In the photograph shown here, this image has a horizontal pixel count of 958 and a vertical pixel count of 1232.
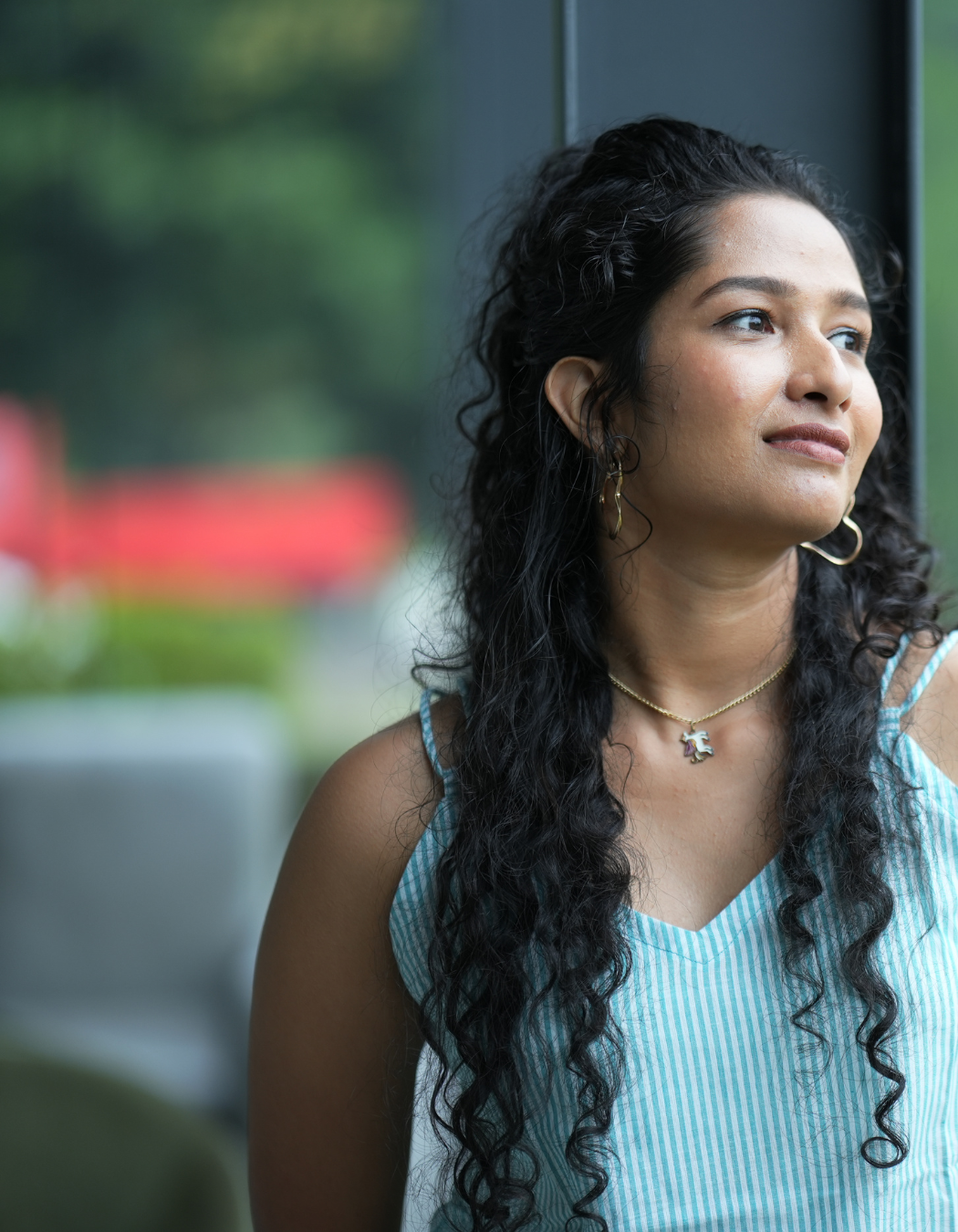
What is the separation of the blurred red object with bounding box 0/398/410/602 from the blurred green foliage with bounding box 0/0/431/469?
0.12 metres

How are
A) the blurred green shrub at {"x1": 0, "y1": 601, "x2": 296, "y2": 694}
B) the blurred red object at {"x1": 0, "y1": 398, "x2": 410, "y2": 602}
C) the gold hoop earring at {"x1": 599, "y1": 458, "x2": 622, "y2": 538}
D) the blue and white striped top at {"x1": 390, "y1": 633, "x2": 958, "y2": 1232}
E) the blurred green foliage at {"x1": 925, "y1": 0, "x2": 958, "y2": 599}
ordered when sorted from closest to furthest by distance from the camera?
1. the blue and white striped top at {"x1": 390, "y1": 633, "x2": 958, "y2": 1232}
2. the gold hoop earring at {"x1": 599, "y1": 458, "x2": 622, "y2": 538}
3. the blurred green foliage at {"x1": 925, "y1": 0, "x2": 958, "y2": 599}
4. the blurred green shrub at {"x1": 0, "y1": 601, "x2": 296, "y2": 694}
5. the blurred red object at {"x1": 0, "y1": 398, "x2": 410, "y2": 602}

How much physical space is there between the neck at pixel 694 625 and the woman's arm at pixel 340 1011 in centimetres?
25

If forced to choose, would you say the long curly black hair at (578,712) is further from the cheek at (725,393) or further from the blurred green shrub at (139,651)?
the blurred green shrub at (139,651)

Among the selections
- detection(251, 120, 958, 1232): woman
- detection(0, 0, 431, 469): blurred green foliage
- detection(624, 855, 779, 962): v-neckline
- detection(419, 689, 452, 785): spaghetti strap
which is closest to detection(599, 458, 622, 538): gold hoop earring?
detection(251, 120, 958, 1232): woman

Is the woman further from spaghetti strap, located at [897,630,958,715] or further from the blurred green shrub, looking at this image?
the blurred green shrub

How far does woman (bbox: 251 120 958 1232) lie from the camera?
1.23 meters

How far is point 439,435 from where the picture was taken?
173 centimetres

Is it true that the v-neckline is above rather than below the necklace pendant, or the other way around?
below

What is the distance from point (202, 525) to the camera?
5988 mm

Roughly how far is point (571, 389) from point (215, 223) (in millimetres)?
4764

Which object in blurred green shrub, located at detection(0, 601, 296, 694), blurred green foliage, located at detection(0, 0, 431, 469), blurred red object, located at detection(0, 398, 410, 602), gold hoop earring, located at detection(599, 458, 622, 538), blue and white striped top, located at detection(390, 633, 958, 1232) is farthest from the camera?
blurred red object, located at detection(0, 398, 410, 602)

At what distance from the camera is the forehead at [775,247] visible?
4.17 feet

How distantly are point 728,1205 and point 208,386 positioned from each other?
202 inches

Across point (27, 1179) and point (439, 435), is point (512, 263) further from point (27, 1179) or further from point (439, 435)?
point (27, 1179)
